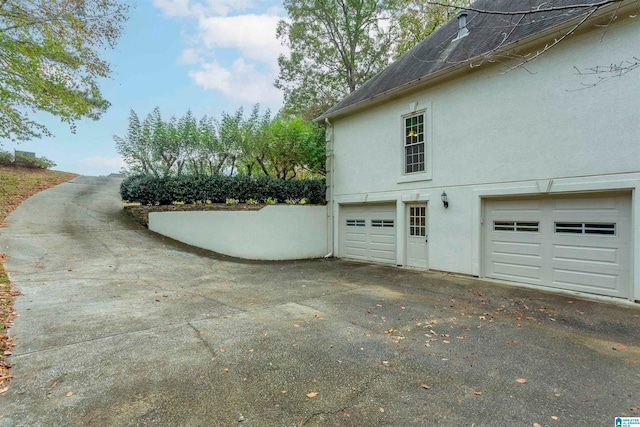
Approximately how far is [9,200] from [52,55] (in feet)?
18.4

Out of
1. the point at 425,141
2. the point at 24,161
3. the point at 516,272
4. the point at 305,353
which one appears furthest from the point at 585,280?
the point at 24,161

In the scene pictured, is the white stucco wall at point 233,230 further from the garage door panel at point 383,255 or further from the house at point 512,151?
the garage door panel at point 383,255

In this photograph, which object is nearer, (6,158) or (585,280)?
(585,280)

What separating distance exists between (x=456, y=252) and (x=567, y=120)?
3.69 metres

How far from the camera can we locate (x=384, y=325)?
4.39 metres

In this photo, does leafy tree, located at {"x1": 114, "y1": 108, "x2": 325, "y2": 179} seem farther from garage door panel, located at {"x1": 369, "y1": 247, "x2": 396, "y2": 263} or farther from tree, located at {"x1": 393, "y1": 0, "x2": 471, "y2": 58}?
tree, located at {"x1": 393, "y1": 0, "x2": 471, "y2": 58}

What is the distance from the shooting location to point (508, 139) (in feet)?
22.8

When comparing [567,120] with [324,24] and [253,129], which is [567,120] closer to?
[253,129]

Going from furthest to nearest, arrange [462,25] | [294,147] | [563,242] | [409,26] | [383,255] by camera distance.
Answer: [409,26], [294,147], [383,255], [462,25], [563,242]

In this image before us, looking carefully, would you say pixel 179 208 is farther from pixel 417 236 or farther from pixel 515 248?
pixel 515 248

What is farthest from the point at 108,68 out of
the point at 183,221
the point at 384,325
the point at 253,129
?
the point at 384,325

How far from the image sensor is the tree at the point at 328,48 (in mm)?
16844

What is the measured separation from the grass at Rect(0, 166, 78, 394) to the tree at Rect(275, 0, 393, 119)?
518 inches

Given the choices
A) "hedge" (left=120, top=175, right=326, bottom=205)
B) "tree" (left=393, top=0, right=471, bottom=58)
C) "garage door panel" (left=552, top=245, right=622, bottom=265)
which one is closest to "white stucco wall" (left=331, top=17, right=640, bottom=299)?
"garage door panel" (left=552, top=245, right=622, bottom=265)
